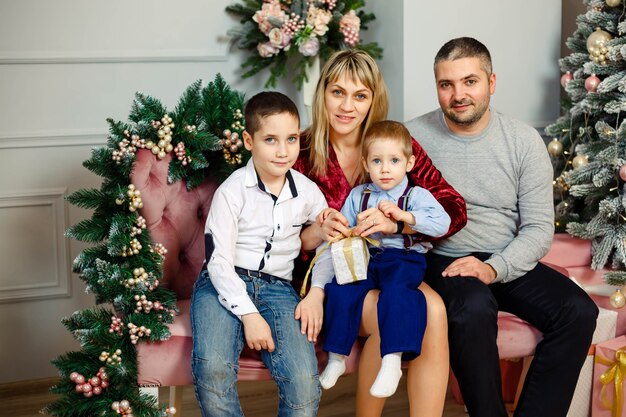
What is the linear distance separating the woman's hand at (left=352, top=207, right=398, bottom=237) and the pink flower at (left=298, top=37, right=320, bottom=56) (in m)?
1.28

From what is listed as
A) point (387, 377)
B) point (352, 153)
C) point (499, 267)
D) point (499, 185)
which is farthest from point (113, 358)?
point (499, 185)

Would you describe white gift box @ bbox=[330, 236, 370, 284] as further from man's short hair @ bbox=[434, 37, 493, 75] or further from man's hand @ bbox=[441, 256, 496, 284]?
man's short hair @ bbox=[434, 37, 493, 75]

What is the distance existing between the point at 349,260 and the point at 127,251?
0.67 m

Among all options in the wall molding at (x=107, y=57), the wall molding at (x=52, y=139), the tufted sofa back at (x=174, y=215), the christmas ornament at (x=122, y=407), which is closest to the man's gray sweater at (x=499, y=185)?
the tufted sofa back at (x=174, y=215)

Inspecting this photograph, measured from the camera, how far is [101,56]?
3.36 meters

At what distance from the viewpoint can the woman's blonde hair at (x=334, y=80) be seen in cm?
252

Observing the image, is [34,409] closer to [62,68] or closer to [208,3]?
[62,68]

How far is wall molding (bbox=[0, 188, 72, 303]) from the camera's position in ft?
10.8

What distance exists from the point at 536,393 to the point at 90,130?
215 centimetres

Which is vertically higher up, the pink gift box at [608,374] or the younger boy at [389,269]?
the younger boy at [389,269]

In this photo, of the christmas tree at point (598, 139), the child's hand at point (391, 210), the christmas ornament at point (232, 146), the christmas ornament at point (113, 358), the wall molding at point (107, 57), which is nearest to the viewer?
the christmas ornament at point (113, 358)

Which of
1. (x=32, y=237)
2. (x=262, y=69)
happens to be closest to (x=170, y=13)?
(x=262, y=69)

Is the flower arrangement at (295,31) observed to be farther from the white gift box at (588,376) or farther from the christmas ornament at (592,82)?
the white gift box at (588,376)

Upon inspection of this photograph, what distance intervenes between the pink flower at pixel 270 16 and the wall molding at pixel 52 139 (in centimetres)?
84
